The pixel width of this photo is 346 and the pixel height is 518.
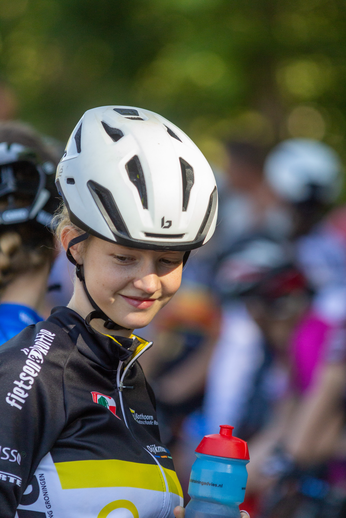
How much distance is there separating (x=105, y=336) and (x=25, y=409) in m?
0.40

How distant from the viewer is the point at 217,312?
5785 mm

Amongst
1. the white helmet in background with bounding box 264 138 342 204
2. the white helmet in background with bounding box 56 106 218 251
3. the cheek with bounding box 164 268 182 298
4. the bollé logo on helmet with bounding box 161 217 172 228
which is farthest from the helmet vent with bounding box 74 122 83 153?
the white helmet in background with bounding box 264 138 342 204

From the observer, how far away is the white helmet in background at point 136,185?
6.60ft

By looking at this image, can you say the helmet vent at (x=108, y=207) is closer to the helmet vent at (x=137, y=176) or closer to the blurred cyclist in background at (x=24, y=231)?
the helmet vent at (x=137, y=176)

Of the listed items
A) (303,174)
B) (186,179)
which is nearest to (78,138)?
(186,179)

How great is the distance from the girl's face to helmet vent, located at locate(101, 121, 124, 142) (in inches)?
14.2

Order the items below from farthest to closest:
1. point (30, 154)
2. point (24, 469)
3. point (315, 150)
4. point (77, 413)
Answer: point (315, 150)
point (30, 154)
point (77, 413)
point (24, 469)

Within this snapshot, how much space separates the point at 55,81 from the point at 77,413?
375 inches

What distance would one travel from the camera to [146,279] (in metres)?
2.05

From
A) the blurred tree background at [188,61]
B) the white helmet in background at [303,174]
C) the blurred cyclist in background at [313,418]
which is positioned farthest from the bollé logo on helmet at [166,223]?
the blurred tree background at [188,61]

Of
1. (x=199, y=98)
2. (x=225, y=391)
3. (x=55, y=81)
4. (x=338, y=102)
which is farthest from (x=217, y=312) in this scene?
(x=55, y=81)

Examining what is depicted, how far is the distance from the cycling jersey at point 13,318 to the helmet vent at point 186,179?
34.4 inches

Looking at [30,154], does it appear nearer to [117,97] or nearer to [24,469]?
[24,469]

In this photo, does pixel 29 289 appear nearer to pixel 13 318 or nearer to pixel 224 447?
pixel 13 318
